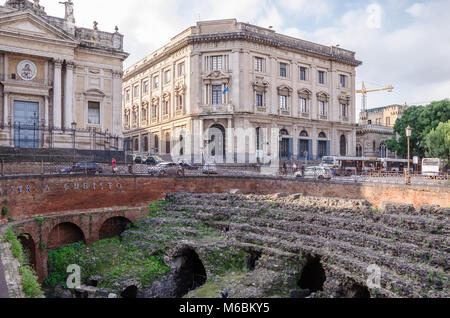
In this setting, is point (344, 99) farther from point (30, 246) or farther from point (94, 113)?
point (30, 246)

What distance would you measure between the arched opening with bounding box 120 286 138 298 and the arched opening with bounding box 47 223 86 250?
669cm

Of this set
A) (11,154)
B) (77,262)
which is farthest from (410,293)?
(11,154)

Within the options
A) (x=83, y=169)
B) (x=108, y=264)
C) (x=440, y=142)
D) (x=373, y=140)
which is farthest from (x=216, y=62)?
(x=108, y=264)

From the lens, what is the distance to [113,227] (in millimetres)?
23594

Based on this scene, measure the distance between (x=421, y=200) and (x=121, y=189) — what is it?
19.2 metres

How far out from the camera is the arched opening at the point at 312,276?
15994 millimetres

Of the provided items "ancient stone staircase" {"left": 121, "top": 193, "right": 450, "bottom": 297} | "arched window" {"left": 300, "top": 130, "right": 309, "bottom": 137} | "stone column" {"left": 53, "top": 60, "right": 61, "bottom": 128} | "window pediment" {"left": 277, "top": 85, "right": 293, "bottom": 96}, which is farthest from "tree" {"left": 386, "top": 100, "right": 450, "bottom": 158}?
"stone column" {"left": 53, "top": 60, "right": 61, "bottom": 128}

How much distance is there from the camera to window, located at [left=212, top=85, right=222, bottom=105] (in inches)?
1795

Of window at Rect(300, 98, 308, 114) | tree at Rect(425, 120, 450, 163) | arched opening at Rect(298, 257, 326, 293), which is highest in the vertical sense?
window at Rect(300, 98, 308, 114)

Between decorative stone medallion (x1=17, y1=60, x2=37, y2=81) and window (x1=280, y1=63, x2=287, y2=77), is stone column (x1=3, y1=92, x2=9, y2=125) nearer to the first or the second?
decorative stone medallion (x1=17, y1=60, x2=37, y2=81)

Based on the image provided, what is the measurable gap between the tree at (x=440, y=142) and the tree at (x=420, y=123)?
889 cm

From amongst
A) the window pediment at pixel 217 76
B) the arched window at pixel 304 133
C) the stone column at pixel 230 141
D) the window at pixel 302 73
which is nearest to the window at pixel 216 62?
the window pediment at pixel 217 76

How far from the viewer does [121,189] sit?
24750 mm
